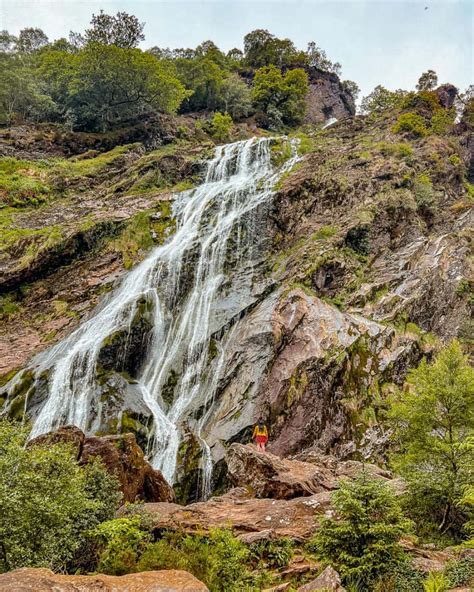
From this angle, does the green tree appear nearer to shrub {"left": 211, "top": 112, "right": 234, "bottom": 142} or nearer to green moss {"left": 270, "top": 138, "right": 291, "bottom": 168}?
shrub {"left": 211, "top": 112, "right": 234, "bottom": 142}

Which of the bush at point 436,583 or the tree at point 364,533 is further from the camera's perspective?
the tree at point 364,533

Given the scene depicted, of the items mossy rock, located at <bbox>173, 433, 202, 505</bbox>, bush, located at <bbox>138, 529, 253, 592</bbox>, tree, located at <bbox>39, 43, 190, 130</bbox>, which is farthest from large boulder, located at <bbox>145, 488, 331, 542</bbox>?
tree, located at <bbox>39, 43, 190, 130</bbox>

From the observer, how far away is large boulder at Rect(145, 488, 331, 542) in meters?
9.41

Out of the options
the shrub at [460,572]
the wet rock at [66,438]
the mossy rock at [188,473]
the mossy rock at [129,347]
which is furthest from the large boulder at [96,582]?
the mossy rock at [129,347]

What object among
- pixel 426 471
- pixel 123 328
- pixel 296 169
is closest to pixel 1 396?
pixel 123 328

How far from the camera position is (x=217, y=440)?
1756 centimetres

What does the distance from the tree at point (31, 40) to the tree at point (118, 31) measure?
24.9m

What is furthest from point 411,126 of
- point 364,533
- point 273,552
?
point 364,533

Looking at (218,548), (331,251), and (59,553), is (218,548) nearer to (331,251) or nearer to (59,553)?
(59,553)

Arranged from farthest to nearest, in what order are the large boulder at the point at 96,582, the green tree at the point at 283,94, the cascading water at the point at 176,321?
the green tree at the point at 283,94, the cascading water at the point at 176,321, the large boulder at the point at 96,582

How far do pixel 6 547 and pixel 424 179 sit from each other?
34.3 meters

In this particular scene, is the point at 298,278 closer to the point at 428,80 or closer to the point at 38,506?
the point at 38,506

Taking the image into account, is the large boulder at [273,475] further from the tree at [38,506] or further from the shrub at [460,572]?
the tree at [38,506]

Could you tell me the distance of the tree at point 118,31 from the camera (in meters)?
47.3
